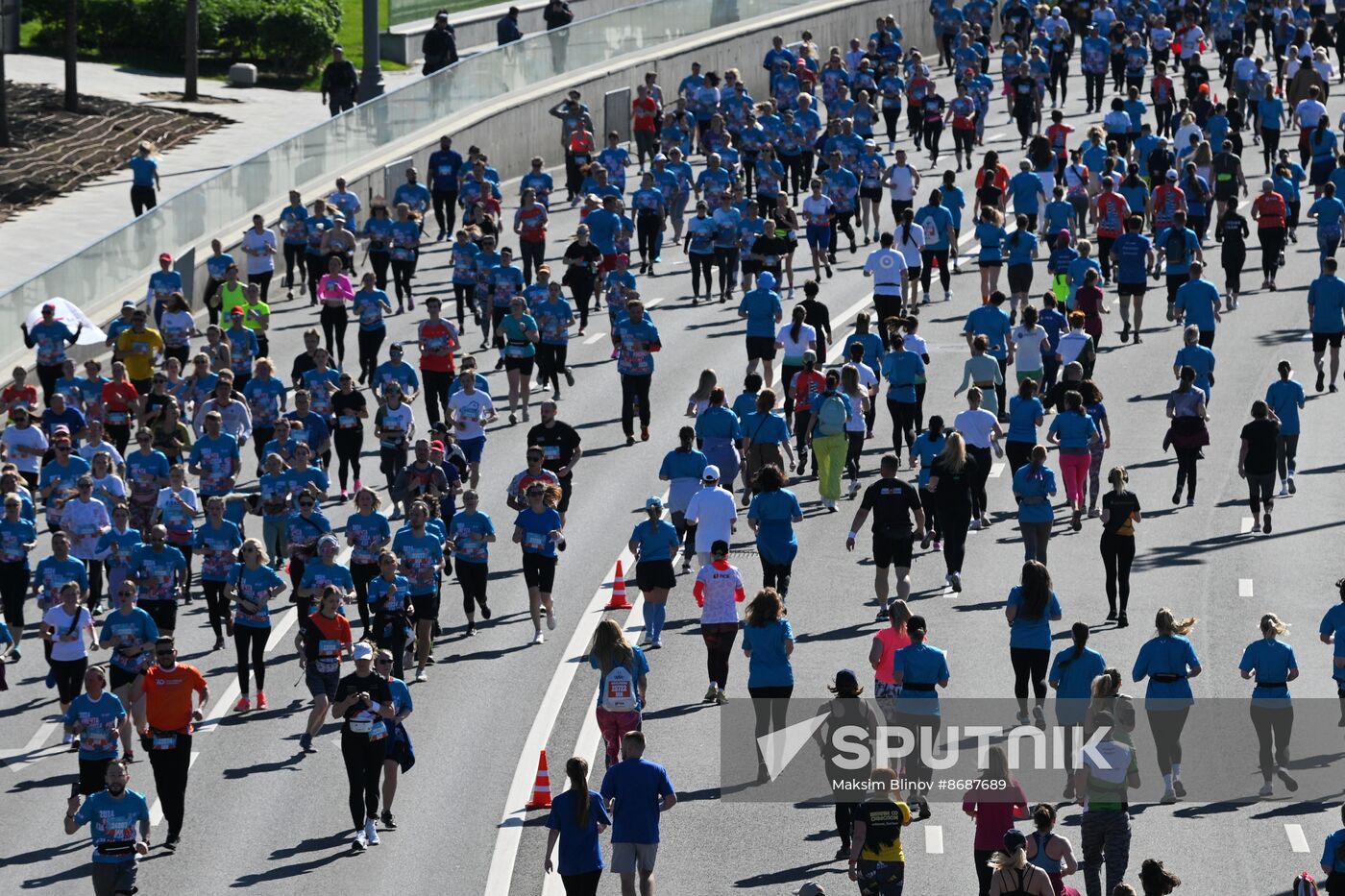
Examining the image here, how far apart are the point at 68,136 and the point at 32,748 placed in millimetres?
26241

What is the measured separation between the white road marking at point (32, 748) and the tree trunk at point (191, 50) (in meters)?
27.6

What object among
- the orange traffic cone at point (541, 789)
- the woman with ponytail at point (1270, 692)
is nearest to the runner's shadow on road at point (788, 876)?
the orange traffic cone at point (541, 789)

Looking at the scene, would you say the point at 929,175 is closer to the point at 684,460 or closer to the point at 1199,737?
the point at 684,460

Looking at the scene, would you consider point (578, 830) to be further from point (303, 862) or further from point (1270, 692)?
point (1270, 692)

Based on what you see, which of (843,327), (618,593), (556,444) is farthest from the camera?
(843,327)

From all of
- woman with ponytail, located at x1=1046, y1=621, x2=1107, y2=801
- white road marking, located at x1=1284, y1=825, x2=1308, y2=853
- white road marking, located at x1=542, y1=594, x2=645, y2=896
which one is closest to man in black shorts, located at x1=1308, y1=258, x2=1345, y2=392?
white road marking, located at x1=542, y1=594, x2=645, y2=896

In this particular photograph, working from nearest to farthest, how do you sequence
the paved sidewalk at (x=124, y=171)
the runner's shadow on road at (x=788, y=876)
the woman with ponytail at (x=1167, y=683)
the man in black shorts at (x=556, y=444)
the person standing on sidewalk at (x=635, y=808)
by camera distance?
the person standing on sidewalk at (x=635, y=808)
the runner's shadow on road at (x=788, y=876)
the woman with ponytail at (x=1167, y=683)
the man in black shorts at (x=556, y=444)
the paved sidewalk at (x=124, y=171)

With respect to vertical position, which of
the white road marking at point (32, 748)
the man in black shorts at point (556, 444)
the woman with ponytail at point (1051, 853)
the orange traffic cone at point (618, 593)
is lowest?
the white road marking at point (32, 748)

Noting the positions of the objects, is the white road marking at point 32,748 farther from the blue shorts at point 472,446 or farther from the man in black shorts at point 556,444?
the blue shorts at point 472,446

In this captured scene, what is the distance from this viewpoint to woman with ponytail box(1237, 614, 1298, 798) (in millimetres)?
17547

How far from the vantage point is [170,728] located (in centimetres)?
1767

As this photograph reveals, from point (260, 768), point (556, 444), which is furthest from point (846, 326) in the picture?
point (260, 768)

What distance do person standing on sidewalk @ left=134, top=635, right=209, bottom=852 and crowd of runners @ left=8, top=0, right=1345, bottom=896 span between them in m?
0.03

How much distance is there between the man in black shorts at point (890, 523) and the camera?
20781 mm
